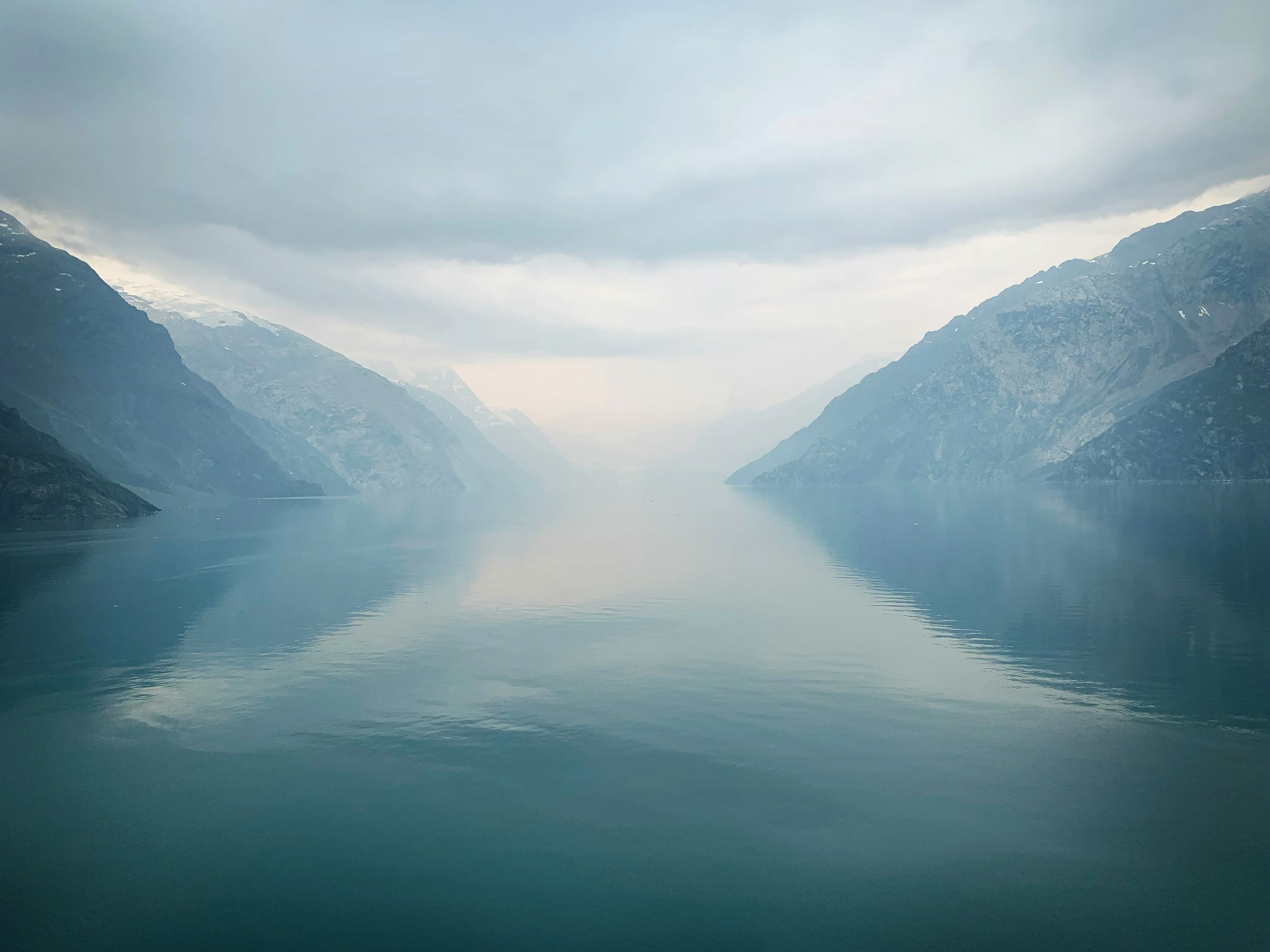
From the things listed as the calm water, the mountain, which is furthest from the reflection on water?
the mountain

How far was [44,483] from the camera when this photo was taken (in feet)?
556

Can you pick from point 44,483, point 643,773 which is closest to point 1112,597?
point 643,773

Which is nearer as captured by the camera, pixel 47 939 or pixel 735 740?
pixel 47 939

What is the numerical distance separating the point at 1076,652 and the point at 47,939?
5270 cm

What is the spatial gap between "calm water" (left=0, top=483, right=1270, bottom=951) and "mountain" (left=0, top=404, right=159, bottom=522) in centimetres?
12074

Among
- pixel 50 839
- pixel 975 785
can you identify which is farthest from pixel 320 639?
pixel 975 785

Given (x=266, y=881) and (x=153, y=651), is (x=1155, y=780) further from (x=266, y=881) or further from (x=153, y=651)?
(x=153, y=651)

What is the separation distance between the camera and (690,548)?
129m

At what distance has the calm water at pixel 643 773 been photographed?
21453mm

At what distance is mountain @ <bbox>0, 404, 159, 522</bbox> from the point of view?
165m

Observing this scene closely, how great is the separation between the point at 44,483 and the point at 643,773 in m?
192

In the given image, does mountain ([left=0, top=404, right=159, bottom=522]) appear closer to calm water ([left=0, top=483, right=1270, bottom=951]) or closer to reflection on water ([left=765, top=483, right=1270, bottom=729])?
calm water ([left=0, top=483, right=1270, bottom=951])

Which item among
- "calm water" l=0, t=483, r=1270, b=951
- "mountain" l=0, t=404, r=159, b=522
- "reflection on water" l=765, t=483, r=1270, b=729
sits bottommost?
"calm water" l=0, t=483, r=1270, b=951

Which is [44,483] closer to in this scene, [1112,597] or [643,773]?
[643,773]
